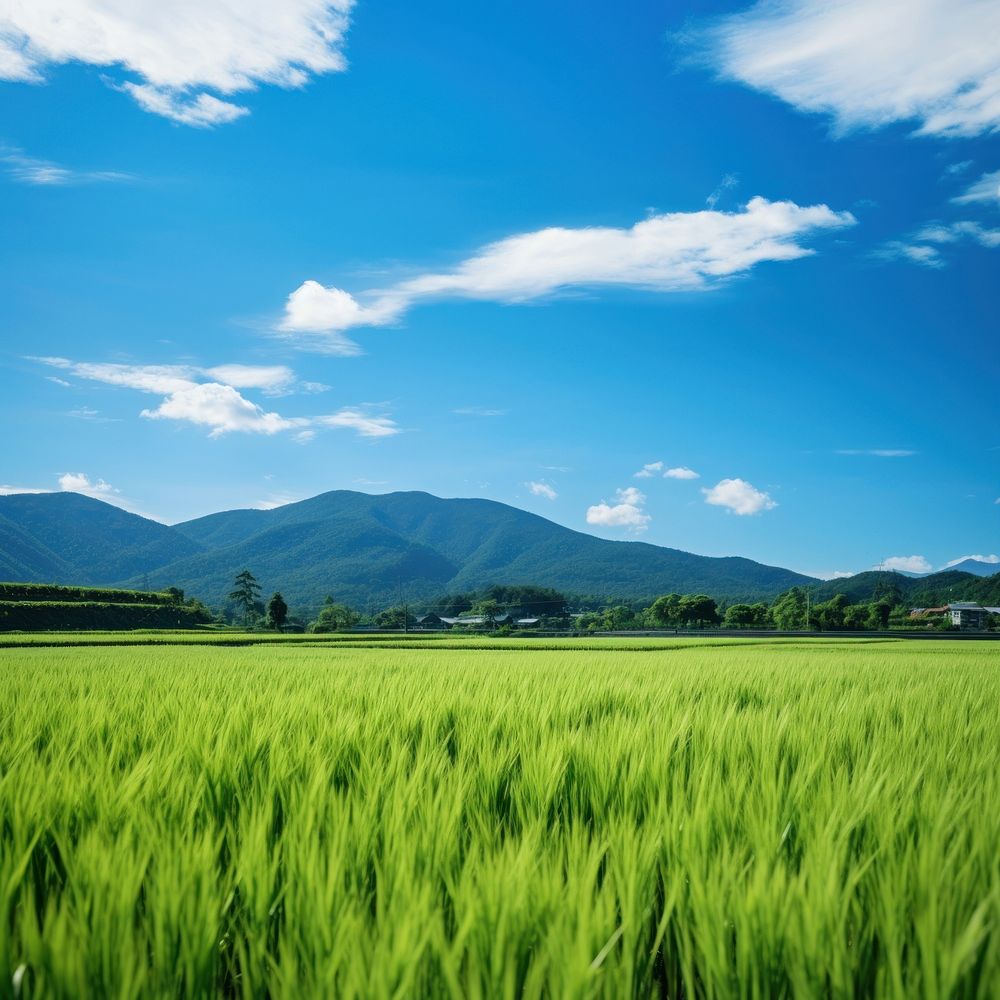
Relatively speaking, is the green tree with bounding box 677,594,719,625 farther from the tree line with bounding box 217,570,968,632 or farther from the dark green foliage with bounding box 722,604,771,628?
the dark green foliage with bounding box 722,604,771,628

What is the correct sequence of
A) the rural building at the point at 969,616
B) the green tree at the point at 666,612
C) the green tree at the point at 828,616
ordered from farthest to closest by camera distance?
the rural building at the point at 969,616, the green tree at the point at 666,612, the green tree at the point at 828,616

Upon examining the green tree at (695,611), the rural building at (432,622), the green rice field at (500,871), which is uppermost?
the green rice field at (500,871)

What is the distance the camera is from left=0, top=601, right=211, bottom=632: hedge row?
53.4 metres

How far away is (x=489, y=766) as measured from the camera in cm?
255

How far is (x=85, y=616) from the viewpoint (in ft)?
192

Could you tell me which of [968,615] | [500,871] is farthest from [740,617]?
[500,871]

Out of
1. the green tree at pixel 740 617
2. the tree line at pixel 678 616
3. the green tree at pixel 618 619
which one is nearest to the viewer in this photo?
the tree line at pixel 678 616

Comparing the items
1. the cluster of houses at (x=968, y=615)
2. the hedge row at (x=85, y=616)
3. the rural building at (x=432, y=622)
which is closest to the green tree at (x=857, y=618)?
the cluster of houses at (x=968, y=615)

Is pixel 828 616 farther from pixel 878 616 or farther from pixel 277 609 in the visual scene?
pixel 277 609

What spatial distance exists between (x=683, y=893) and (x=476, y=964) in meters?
0.64

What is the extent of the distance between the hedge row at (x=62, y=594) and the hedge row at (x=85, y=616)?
4444 mm

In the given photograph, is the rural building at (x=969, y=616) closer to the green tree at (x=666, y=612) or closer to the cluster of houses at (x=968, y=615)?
the cluster of houses at (x=968, y=615)

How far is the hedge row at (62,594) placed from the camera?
60938mm

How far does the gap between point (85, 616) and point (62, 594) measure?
26.8 ft
